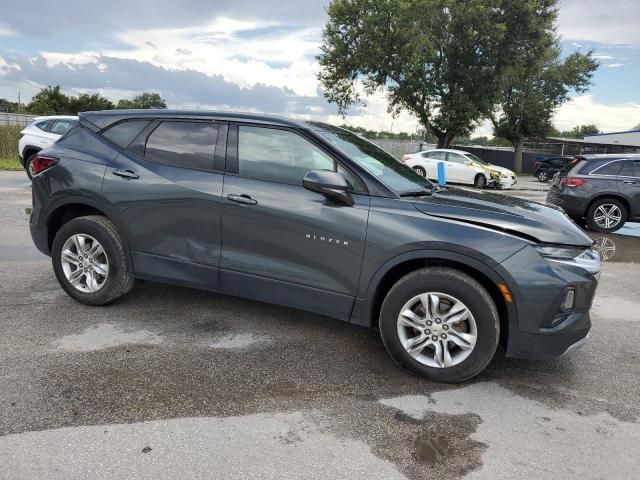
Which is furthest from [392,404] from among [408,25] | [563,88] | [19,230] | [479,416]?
[563,88]

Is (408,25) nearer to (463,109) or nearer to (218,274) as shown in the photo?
(463,109)

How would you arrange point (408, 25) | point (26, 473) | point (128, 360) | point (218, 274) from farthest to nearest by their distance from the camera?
point (408, 25) → point (218, 274) → point (128, 360) → point (26, 473)

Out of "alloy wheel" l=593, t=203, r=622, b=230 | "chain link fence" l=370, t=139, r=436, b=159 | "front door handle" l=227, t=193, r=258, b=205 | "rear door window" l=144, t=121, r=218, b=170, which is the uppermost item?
"chain link fence" l=370, t=139, r=436, b=159

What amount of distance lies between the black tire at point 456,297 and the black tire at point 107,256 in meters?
2.25

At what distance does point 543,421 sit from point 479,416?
1.23ft

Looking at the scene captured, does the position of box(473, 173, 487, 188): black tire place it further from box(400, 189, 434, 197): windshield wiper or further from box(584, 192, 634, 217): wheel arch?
box(400, 189, 434, 197): windshield wiper

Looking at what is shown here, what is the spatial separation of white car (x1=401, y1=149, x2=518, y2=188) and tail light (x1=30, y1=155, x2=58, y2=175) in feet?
58.3

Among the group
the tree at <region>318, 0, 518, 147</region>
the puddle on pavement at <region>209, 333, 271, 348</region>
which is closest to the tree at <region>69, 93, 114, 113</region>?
the tree at <region>318, 0, 518, 147</region>

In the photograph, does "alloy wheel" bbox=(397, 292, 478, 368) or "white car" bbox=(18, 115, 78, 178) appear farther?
"white car" bbox=(18, 115, 78, 178)

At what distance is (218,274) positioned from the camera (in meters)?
4.06

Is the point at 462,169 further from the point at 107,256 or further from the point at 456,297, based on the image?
the point at 456,297

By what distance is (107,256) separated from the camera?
4.38 meters

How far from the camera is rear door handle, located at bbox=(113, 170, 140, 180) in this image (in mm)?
4289

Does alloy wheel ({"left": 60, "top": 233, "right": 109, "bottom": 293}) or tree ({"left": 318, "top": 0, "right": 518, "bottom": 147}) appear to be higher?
tree ({"left": 318, "top": 0, "right": 518, "bottom": 147})
